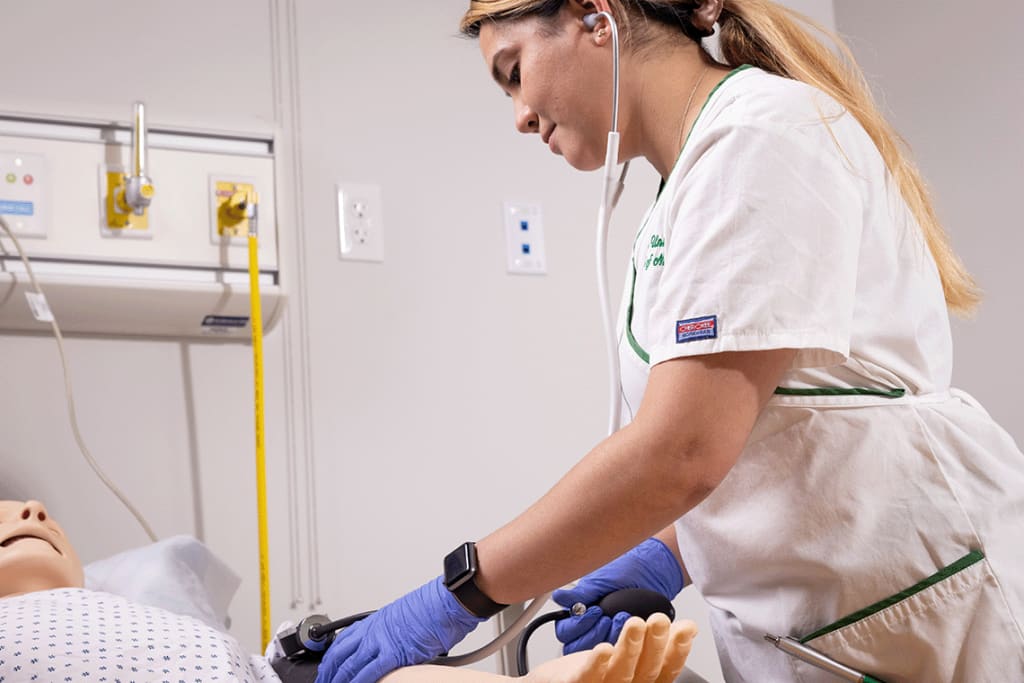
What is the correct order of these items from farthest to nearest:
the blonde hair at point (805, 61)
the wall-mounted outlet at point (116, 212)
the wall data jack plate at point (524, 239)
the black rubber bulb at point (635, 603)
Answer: the wall data jack plate at point (524, 239) → the wall-mounted outlet at point (116, 212) → the black rubber bulb at point (635, 603) → the blonde hair at point (805, 61)

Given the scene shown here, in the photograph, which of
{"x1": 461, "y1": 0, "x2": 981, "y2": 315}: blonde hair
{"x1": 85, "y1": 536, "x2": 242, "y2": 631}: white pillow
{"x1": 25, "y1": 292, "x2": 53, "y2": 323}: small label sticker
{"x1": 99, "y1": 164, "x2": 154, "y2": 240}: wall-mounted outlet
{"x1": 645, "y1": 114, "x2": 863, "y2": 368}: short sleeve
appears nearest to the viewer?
{"x1": 645, "y1": 114, "x2": 863, "y2": 368}: short sleeve

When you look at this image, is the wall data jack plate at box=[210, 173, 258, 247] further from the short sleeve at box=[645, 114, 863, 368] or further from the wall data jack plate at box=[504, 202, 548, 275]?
the short sleeve at box=[645, 114, 863, 368]

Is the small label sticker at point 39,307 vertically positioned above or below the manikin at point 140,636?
above

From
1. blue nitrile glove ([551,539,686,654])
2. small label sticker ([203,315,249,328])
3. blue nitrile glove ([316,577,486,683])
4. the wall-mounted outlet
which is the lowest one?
blue nitrile glove ([551,539,686,654])

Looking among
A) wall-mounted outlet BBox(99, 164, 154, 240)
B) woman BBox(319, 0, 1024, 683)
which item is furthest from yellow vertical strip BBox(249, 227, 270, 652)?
woman BBox(319, 0, 1024, 683)

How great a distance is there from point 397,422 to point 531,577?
3.90 ft

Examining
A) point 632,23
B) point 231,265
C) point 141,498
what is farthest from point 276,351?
point 632,23

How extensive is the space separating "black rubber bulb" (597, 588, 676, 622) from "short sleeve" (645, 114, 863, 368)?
453mm

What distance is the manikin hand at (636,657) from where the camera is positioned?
3.18ft

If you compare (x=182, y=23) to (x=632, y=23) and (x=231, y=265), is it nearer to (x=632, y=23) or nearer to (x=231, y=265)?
(x=231, y=265)

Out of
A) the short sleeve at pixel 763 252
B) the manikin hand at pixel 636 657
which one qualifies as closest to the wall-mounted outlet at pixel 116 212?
the short sleeve at pixel 763 252

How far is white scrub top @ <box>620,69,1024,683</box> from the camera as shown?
109cm

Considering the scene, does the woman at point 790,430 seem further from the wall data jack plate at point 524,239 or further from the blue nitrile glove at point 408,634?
the wall data jack plate at point 524,239

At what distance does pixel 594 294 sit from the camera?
255cm
